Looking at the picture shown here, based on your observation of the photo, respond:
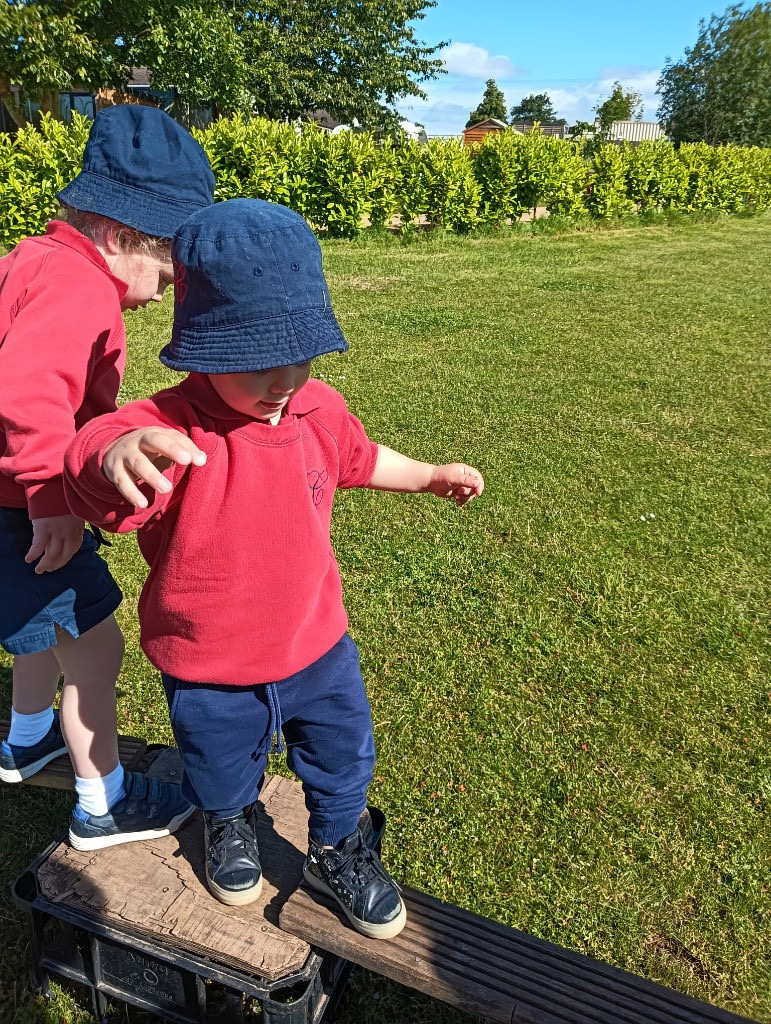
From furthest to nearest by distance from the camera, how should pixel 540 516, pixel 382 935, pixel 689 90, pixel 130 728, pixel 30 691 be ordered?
pixel 689 90 → pixel 540 516 → pixel 130 728 → pixel 30 691 → pixel 382 935

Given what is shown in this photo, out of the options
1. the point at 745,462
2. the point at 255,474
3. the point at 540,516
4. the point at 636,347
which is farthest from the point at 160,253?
the point at 636,347

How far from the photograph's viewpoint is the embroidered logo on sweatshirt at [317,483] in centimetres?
171

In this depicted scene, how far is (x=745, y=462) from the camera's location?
5.19 meters

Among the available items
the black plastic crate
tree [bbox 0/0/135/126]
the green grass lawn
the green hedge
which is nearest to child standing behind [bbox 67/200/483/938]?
the black plastic crate

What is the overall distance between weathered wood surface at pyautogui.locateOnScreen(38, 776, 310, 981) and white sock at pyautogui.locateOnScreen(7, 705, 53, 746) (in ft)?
1.22

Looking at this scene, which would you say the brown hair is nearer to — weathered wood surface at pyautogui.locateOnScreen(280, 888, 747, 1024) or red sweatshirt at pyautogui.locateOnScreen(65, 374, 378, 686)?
red sweatshirt at pyautogui.locateOnScreen(65, 374, 378, 686)

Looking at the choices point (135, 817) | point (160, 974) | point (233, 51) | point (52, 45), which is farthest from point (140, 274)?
point (233, 51)

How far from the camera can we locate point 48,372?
1.65 metres

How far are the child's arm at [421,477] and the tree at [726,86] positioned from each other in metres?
45.8

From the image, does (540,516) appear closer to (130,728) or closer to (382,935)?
(130,728)

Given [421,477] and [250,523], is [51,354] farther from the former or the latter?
[421,477]

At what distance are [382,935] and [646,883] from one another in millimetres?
1002

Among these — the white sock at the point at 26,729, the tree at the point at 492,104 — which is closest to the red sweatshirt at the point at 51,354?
the white sock at the point at 26,729

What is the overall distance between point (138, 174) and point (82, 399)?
57 cm
